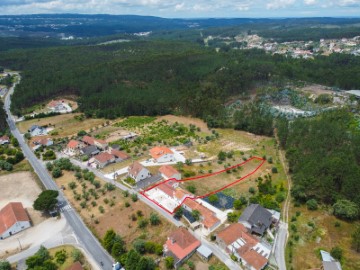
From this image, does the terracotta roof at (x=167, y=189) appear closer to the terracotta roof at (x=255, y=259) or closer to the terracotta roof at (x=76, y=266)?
the terracotta roof at (x=255, y=259)

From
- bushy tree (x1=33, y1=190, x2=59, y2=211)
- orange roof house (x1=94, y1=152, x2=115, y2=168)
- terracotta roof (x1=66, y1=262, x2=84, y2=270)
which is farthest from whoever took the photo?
orange roof house (x1=94, y1=152, x2=115, y2=168)

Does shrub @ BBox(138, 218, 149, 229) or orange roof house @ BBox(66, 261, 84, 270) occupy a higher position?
orange roof house @ BBox(66, 261, 84, 270)

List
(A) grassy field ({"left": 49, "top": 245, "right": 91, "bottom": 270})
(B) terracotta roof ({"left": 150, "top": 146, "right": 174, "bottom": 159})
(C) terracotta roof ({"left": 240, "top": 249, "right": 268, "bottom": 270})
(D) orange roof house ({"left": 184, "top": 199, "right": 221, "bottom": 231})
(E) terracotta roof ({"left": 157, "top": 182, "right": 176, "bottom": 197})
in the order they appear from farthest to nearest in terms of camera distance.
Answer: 1. (B) terracotta roof ({"left": 150, "top": 146, "right": 174, "bottom": 159})
2. (E) terracotta roof ({"left": 157, "top": 182, "right": 176, "bottom": 197})
3. (D) orange roof house ({"left": 184, "top": 199, "right": 221, "bottom": 231})
4. (A) grassy field ({"left": 49, "top": 245, "right": 91, "bottom": 270})
5. (C) terracotta roof ({"left": 240, "top": 249, "right": 268, "bottom": 270})

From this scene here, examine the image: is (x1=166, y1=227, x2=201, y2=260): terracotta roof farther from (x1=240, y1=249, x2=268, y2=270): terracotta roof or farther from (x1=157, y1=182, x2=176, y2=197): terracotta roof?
(x1=157, y1=182, x2=176, y2=197): terracotta roof

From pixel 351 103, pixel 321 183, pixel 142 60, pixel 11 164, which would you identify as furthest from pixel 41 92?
pixel 351 103

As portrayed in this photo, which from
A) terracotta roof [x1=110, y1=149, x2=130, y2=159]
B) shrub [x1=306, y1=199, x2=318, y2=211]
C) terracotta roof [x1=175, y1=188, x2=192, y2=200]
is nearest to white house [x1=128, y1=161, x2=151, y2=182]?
terracotta roof [x1=175, y1=188, x2=192, y2=200]

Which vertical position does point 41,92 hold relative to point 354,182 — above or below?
below

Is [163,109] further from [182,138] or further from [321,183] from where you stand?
[321,183]
